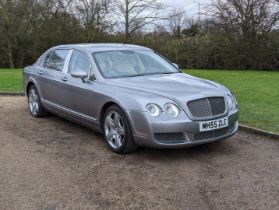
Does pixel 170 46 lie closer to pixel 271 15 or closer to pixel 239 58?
pixel 239 58

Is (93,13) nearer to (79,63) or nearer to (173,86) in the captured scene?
(79,63)

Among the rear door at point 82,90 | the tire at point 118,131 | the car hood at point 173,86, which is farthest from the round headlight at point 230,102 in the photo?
the rear door at point 82,90

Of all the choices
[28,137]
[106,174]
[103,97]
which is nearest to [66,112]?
[28,137]

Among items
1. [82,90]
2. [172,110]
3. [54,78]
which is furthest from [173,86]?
[54,78]

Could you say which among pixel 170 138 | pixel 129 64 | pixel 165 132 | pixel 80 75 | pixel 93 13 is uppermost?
pixel 93 13

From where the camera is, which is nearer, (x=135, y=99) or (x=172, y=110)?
(x=172, y=110)

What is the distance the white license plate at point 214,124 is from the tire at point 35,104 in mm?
4065

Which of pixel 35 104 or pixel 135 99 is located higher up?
pixel 135 99

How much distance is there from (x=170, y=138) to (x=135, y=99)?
700 millimetres

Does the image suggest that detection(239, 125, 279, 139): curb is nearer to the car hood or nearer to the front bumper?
the car hood

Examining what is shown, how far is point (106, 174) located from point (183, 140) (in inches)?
44.4

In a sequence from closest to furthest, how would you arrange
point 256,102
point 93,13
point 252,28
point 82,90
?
1. point 82,90
2. point 256,102
3. point 252,28
4. point 93,13

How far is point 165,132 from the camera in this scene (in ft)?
18.1

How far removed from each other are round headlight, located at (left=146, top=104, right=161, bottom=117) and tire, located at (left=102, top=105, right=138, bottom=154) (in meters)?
0.41
